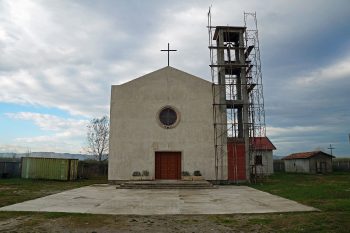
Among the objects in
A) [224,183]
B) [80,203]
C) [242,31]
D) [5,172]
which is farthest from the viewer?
[5,172]

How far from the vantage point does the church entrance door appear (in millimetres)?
23375

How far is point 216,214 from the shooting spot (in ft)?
35.9

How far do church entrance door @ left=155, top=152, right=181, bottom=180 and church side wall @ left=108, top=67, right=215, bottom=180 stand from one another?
1.24 ft

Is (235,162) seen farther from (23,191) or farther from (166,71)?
(23,191)

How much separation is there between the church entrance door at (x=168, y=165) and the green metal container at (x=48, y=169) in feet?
28.7

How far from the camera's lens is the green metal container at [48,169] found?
27.6 metres

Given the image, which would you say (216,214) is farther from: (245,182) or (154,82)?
(154,82)

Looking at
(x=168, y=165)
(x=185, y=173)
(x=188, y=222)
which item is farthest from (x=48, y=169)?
(x=188, y=222)

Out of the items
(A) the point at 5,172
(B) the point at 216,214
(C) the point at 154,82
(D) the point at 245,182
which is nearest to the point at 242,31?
(C) the point at 154,82

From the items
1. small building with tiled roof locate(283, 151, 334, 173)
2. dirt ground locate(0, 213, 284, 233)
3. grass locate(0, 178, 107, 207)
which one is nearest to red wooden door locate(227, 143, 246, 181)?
grass locate(0, 178, 107, 207)

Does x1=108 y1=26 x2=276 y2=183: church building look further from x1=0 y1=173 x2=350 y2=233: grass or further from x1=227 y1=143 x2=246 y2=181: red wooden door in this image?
x1=0 y1=173 x2=350 y2=233: grass

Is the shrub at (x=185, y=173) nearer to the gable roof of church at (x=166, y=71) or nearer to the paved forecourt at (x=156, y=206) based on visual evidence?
the gable roof of church at (x=166, y=71)

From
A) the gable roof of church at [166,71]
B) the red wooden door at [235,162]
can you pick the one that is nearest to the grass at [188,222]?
the red wooden door at [235,162]

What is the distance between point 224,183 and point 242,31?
38.0 feet
